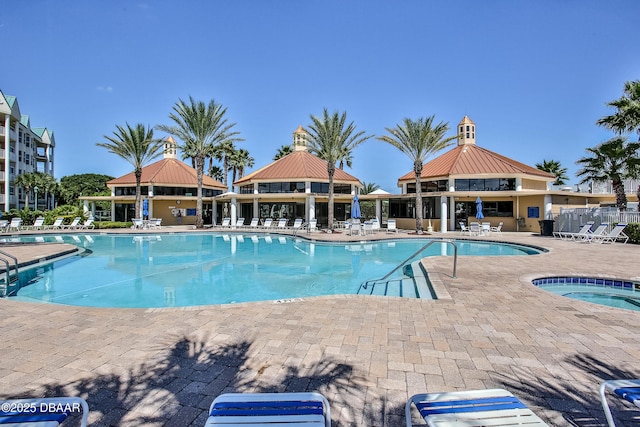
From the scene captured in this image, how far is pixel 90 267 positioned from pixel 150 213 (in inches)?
1049

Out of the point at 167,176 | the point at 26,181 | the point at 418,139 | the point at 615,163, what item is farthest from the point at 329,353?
the point at 26,181

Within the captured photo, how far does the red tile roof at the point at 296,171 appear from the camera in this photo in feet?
104

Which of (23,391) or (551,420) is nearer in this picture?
(551,420)

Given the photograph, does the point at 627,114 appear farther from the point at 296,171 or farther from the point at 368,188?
the point at 368,188

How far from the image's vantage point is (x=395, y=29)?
14.2 m

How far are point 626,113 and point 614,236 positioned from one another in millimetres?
6411

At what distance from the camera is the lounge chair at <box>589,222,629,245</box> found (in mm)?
16875

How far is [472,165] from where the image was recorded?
28891 millimetres

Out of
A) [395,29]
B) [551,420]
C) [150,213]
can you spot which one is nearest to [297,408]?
[551,420]

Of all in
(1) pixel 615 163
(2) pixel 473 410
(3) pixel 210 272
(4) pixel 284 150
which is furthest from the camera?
(4) pixel 284 150

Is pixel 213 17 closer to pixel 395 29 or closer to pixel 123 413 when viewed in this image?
pixel 395 29

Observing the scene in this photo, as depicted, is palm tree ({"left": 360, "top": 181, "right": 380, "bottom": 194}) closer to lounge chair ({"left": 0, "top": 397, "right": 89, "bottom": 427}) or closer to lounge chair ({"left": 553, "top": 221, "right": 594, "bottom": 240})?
lounge chair ({"left": 553, "top": 221, "right": 594, "bottom": 240})

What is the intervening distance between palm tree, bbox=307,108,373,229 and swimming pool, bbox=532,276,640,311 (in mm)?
17683

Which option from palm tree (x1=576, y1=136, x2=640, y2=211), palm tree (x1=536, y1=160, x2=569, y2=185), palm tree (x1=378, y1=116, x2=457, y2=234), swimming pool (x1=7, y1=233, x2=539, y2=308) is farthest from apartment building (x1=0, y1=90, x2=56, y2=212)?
palm tree (x1=536, y1=160, x2=569, y2=185)
